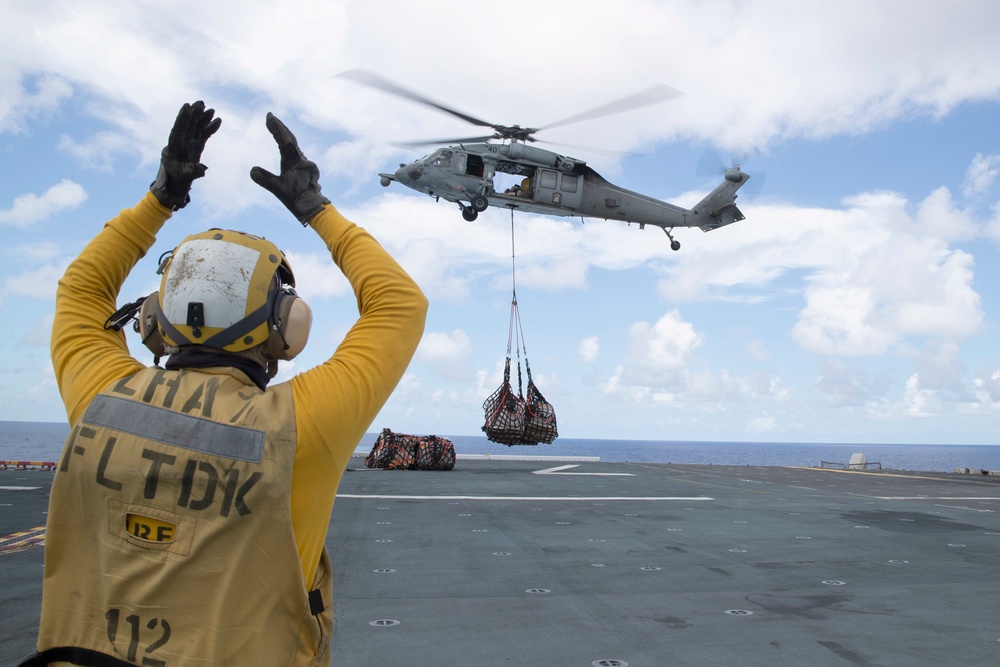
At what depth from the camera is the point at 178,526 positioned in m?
1.59

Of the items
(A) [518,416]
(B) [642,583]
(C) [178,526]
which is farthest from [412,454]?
(C) [178,526]

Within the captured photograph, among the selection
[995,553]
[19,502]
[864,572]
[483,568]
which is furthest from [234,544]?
[19,502]

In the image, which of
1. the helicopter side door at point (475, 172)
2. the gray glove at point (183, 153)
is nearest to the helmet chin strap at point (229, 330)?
the gray glove at point (183, 153)

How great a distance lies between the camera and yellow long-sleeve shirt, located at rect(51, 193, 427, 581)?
1.68 meters

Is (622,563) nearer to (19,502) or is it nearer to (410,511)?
(410,511)

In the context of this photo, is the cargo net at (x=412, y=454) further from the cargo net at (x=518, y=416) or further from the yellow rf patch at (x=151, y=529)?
the yellow rf patch at (x=151, y=529)

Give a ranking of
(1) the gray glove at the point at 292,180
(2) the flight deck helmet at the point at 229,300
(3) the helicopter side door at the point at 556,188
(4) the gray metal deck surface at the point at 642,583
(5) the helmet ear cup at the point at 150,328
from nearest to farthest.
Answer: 1. (2) the flight deck helmet at the point at 229,300
2. (5) the helmet ear cup at the point at 150,328
3. (1) the gray glove at the point at 292,180
4. (4) the gray metal deck surface at the point at 642,583
5. (3) the helicopter side door at the point at 556,188

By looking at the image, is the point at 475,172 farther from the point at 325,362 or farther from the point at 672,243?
the point at 325,362

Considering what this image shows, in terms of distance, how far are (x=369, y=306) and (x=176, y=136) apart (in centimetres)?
79

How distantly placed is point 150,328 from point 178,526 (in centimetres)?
56

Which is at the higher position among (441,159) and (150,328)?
(441,159)

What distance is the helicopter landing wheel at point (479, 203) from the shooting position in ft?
65.8

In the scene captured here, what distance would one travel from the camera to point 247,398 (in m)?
1.65

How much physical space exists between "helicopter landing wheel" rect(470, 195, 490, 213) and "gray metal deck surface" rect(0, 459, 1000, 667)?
10155 millimetres
